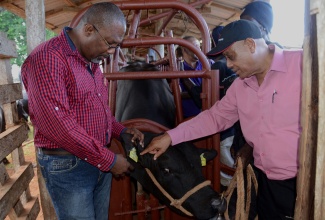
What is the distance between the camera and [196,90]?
3.20 meters

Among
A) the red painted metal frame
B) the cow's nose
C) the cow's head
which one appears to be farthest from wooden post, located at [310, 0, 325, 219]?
the red painted metal frame

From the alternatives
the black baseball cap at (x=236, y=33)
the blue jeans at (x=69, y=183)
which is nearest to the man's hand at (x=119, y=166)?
the blue jeans at (x=69, y=183)

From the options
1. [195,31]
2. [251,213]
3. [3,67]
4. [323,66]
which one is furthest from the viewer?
[195,31]

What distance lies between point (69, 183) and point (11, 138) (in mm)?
807

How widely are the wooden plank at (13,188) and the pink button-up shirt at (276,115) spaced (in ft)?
6.09

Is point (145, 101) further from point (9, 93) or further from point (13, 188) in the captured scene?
point (13, 188)

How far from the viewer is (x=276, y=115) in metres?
1.80

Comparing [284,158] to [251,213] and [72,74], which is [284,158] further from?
[72,74]

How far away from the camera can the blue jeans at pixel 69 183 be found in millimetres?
1915

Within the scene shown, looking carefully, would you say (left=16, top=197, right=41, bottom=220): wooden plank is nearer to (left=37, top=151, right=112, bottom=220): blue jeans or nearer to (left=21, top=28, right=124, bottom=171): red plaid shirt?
(left=37, top=151, right=112, bottom=220): blue jeans

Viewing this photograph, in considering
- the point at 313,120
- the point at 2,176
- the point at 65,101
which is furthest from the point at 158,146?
the point at 313,120

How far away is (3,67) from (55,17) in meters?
6.69

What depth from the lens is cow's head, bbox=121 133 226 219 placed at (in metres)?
2.19

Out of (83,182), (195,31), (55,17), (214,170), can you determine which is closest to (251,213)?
Result: (214,170)
